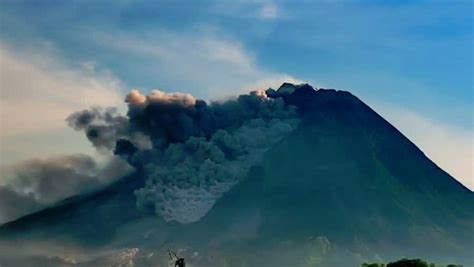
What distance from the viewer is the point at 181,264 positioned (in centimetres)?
2305

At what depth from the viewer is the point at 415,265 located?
58781 mm

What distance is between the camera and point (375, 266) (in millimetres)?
59438

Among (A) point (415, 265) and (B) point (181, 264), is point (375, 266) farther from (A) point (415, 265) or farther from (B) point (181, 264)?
(B) point (181, 264)

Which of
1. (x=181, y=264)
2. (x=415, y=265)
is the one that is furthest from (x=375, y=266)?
(x=181, y=264)

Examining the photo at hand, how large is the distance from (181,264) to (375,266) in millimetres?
38683

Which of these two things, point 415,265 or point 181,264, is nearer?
point 181,264

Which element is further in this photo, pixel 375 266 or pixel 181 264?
pixel 375 266

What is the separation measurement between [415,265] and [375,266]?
9.37 ft

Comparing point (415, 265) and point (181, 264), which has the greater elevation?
point (415, 265)

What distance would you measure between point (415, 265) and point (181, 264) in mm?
38979

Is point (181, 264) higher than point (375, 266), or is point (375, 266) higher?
point (375, 266)
